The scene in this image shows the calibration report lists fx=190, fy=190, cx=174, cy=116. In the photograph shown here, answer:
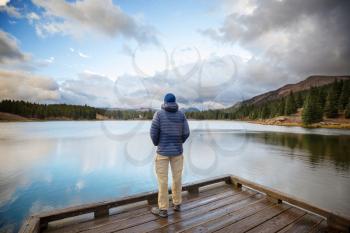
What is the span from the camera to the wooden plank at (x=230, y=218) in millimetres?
3695

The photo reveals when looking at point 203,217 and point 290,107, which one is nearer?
point 203,217

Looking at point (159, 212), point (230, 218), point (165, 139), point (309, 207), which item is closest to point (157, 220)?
point (159, 212)

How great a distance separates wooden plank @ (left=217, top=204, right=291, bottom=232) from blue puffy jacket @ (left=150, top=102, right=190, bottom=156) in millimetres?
1810

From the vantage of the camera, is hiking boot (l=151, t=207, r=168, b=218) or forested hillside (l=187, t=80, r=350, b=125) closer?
hiking boot (l=151, t=207, r=168, b=218)

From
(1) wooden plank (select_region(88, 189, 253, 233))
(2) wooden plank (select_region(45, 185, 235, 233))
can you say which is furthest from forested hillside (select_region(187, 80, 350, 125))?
(1) wooden plank (select_region(88, 189, 253, 233))

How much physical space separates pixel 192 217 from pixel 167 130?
197 centimetres

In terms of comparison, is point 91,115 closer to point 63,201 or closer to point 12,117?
Answer: point 12,117

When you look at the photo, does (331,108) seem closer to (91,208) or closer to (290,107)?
(290,107)

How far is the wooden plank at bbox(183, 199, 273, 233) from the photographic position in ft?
12.1

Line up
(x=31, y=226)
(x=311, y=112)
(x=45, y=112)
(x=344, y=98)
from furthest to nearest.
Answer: (x=45, y=112) → (x=344, y=98) → (x=311, y=112) → (x=31, y=226)

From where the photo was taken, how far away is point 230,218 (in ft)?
13.4

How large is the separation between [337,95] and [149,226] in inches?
3979

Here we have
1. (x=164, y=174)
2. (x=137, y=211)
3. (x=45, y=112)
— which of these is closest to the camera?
(x=164, y=174)

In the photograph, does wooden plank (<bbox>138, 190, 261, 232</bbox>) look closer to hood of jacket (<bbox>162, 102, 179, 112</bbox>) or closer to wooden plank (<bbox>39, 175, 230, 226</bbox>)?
wooden plank (<bbox>39, 175, 230, 226</bbox>)
